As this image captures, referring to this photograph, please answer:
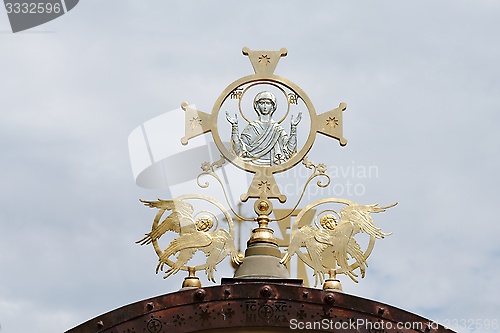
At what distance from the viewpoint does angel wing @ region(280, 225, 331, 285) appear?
7.70m

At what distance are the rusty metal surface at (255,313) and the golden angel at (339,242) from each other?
2.56 feet

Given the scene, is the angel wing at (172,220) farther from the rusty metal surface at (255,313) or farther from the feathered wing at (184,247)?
the rusty metal surface at (255,313)

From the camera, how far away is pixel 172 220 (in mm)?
7867

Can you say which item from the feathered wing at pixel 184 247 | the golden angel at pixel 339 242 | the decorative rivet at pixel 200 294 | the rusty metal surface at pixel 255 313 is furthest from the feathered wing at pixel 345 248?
the decorative rivet at pixel 200 294

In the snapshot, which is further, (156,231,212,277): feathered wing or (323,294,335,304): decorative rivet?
(156,231,212,277): feathered wing

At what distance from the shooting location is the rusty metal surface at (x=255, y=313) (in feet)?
22.6

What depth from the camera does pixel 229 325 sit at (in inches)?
270

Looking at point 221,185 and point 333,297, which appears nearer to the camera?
point 333,297

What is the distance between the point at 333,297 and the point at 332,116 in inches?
74.9

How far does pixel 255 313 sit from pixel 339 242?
1207mm

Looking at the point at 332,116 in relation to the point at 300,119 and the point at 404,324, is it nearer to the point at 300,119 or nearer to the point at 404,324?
the point at 300,119

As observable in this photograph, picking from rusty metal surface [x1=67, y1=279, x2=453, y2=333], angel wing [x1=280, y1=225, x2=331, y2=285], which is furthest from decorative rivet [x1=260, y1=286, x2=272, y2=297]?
angel wing [x1=280, y1=225, x2=331, y2=285]

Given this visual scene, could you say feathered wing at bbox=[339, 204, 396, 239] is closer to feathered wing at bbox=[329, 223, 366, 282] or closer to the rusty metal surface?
feathered wing at bbox=[329, 223, 366, 282]

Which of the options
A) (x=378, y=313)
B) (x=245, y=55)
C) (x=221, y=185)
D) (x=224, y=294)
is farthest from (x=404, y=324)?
(x=245, y=55)
